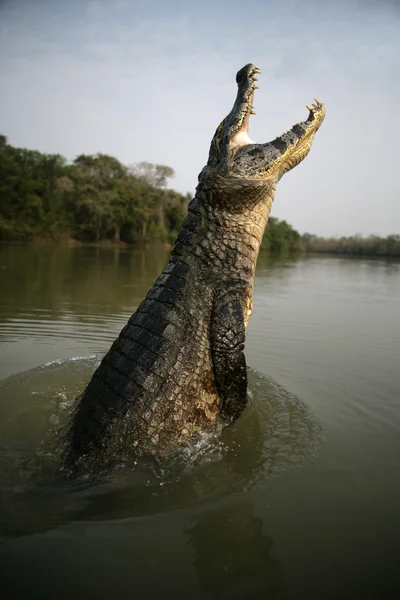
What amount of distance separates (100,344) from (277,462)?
384 cm

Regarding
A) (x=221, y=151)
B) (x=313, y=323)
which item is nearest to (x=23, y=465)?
(x=221, y=151)

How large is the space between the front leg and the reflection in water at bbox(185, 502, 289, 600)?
839 mm

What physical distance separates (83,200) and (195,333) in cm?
4971

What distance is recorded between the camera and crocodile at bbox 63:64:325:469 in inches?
112

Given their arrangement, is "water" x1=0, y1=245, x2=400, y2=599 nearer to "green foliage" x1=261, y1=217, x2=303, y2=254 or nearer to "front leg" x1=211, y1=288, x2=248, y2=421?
"front leg" x1=211, y1=288, x2=248, y2=421

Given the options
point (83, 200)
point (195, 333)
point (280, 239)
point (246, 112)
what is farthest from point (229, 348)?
point (280, 239)

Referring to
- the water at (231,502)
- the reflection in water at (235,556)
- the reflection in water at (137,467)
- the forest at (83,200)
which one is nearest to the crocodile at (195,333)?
the reflection in water at (137,467)

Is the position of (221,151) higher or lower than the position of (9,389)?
higher

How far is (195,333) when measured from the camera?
3062 millimetres

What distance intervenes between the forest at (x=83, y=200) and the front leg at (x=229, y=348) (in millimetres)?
38672

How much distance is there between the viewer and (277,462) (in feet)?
10.3

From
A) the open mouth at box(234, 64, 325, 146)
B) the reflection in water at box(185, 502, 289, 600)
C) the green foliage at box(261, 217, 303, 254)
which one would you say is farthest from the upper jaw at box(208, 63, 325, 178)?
the green foliage at box(261, 217, 303, 254)

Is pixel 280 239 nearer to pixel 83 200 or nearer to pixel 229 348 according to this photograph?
pixel 83 200

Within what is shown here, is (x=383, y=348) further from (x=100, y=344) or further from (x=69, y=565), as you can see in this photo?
(x=69, y=565)
